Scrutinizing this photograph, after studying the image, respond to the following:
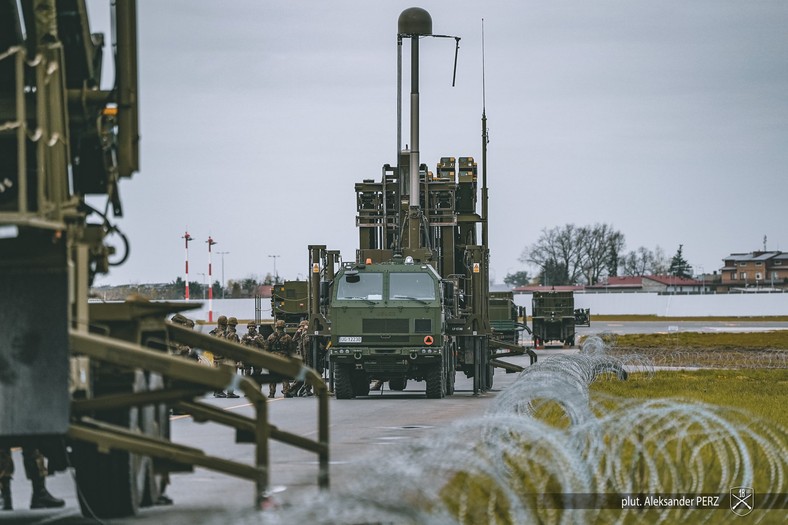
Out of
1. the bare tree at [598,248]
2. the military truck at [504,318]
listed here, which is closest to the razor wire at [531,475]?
the military truck at [504,318]

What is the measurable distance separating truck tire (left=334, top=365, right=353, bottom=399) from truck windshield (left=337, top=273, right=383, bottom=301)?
1348 mm

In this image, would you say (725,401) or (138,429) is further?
(725,401)

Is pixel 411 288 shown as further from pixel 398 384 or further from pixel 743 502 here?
pixel 743 502

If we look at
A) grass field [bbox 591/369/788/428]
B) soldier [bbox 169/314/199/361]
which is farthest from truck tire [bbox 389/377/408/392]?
soldier [bbox 169/314/199/361]

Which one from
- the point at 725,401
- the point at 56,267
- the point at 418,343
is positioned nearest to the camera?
the point at 56,267

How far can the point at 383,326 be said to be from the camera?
26656 mm

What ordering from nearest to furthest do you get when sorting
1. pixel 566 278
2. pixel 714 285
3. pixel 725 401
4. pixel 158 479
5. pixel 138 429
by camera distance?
1. pixel 138 429
2. pixel 158 479
3. pixel 725 401
4. pixel 566 278
5. pixel 714 285

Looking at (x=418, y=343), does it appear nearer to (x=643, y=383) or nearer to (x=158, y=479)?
(x=643, y=383)

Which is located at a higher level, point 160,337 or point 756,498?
point 160,337

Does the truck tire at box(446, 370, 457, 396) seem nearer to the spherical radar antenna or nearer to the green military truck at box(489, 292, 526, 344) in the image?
the spherical radar antenna

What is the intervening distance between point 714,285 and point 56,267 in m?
194

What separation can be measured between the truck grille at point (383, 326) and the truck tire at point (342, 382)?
95 cm

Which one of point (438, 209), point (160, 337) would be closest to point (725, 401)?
point (438, 209)

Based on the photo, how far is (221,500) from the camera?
12.1 m
